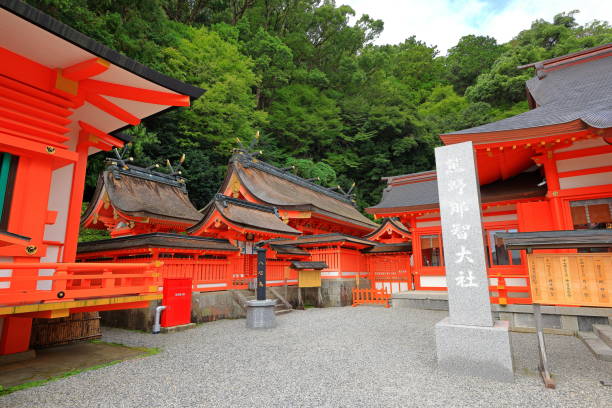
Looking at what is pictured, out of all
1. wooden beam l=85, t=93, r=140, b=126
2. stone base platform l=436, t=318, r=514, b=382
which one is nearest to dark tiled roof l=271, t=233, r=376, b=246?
wooden beam l=85, t=93, r=140, b=126

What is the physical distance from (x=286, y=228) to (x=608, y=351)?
933 cm

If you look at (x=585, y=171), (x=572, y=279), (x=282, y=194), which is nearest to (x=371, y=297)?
(x=282, y=194)

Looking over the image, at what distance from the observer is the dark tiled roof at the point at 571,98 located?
7.07 meters

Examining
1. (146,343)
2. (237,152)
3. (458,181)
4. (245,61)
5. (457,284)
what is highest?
(245,61)

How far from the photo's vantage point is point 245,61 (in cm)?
2572

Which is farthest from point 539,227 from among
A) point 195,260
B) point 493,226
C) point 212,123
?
point 212,123

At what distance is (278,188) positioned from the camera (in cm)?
1825

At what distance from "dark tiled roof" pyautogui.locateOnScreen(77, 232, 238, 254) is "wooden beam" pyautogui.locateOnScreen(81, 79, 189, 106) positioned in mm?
4324

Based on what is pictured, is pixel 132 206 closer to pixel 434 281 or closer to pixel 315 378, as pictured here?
pixel 315 378

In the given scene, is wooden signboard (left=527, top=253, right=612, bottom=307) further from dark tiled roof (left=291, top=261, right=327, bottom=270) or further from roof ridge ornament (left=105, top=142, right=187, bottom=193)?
roof ridge ornament (left=105, top=142, right=187, bottom=193)

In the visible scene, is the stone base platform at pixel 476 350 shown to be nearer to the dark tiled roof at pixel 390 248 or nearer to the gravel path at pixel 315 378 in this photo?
the gravel path at pixel 315 378

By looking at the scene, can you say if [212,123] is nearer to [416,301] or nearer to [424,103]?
[416,301]

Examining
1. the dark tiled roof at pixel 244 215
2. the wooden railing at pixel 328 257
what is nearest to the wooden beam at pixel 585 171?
the dark tiled roof at pixel 244 215

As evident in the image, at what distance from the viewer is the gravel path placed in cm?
404
